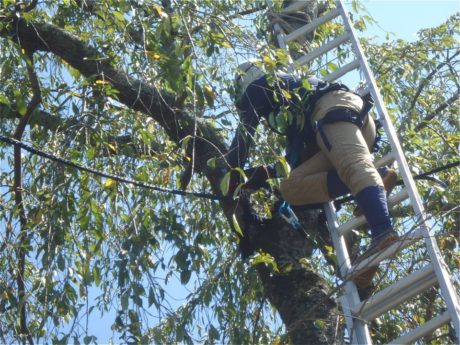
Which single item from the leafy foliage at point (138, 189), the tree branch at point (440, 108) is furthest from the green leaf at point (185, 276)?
the tree branch at point (440, 108)

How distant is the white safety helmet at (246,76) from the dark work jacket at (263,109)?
5 centimetres

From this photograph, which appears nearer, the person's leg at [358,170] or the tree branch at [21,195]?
the person's leg at [358,170]

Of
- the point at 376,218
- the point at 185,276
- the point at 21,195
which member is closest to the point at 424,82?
the point at 376,218

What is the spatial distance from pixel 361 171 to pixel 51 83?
8.40 feet

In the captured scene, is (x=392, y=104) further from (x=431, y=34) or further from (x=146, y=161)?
(x=146, y=161)

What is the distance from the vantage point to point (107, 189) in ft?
15.2

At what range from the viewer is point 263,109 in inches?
175

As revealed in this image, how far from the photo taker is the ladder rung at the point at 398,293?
344 centimetres

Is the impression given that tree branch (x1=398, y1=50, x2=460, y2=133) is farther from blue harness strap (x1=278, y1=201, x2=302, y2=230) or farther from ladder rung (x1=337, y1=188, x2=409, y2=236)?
ladder rung (x1=337, y1=188, x2=409, y2=236)

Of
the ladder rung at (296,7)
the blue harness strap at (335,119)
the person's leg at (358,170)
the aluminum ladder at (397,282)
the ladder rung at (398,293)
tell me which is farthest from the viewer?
the ladder rung at (296,7)

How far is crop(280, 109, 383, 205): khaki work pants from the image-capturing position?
3.87 meters

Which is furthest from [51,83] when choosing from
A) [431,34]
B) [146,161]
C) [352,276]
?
[352,276]

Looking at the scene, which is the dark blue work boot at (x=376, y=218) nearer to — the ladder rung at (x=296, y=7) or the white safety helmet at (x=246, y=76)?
the white safety helmet at (x=246, y=76)

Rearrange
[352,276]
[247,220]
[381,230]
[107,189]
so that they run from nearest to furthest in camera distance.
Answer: [352,276] < [381,230] < [247,220] < [107,189]
